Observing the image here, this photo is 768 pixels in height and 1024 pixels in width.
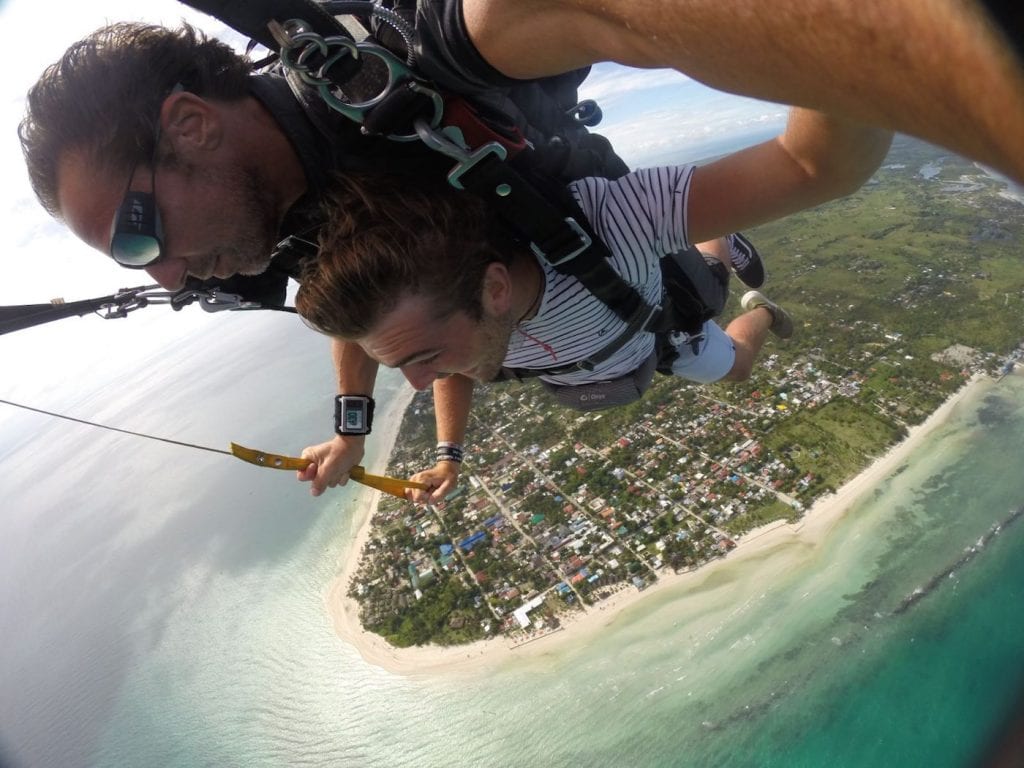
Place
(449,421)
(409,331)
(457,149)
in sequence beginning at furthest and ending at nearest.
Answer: (449,421) → (409,331) → (457,149)

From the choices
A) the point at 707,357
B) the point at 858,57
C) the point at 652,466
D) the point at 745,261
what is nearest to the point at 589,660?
the point at 652,466

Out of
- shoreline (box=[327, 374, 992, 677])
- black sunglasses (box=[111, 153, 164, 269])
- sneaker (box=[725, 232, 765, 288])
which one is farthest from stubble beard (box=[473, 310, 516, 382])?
shoreline (box=[327, 374, 992, 677])

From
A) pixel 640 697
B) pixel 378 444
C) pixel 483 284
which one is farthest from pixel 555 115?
pixel 378 444

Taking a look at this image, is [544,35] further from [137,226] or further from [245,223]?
[137,226]

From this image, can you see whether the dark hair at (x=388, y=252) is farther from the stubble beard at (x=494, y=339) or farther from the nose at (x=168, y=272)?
the nose at (x=168, y=272)

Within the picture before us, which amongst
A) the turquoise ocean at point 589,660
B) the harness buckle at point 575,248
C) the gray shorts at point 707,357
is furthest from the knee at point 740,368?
the turquoise ocean at point 589,660

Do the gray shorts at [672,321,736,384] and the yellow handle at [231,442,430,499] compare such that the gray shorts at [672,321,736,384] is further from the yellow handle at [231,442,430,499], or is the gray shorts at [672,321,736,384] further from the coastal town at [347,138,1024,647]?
the coastal town at [347,138,1024,647]
